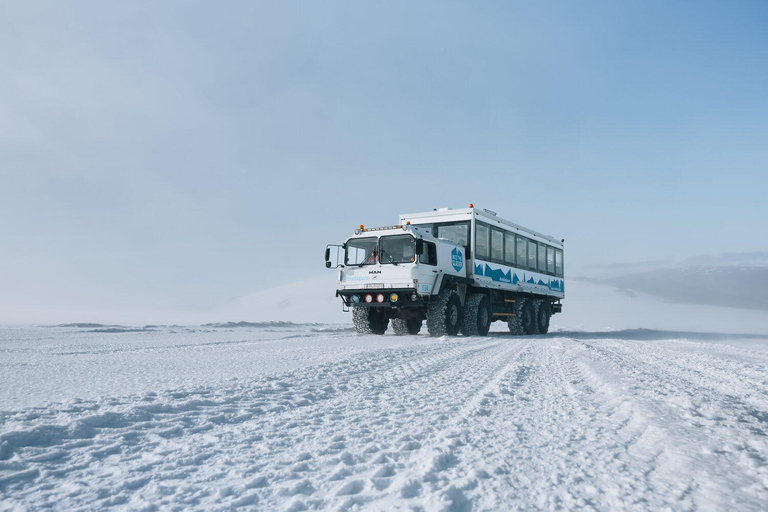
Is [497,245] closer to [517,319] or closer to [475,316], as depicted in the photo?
[475,316]

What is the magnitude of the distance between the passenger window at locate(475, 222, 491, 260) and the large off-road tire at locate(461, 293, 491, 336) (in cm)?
131

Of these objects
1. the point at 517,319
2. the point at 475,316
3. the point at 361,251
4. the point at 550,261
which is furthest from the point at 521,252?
the point at 361,251

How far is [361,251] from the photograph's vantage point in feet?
47.0

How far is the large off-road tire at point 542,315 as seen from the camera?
20906mm

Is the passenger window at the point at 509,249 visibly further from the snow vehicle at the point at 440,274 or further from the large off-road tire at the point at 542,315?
the large off-road tire at the point at 542,315

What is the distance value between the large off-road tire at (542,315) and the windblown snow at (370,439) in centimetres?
1481

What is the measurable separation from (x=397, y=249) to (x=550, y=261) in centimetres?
1095

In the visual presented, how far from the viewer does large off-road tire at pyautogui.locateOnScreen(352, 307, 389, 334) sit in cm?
1484

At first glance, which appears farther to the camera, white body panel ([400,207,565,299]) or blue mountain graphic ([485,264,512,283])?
blue mountain graphic ([485,264,512,283])

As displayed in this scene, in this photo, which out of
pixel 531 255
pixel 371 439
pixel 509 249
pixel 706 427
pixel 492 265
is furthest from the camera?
pixel 531 255

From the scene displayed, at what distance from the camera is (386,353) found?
325 inches

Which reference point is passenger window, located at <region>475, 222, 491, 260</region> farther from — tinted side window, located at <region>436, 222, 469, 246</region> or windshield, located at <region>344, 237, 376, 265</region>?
windshield, located at <region>344, 237, 376, 265</region>

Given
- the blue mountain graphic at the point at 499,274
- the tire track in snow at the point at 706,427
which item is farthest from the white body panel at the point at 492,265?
the tire track in snow at the point at 706,427

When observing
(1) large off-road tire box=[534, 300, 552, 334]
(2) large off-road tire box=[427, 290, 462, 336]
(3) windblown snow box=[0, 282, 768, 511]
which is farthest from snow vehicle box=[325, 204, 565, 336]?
(3) windblown snow box=[0, 282, 768, 511]
